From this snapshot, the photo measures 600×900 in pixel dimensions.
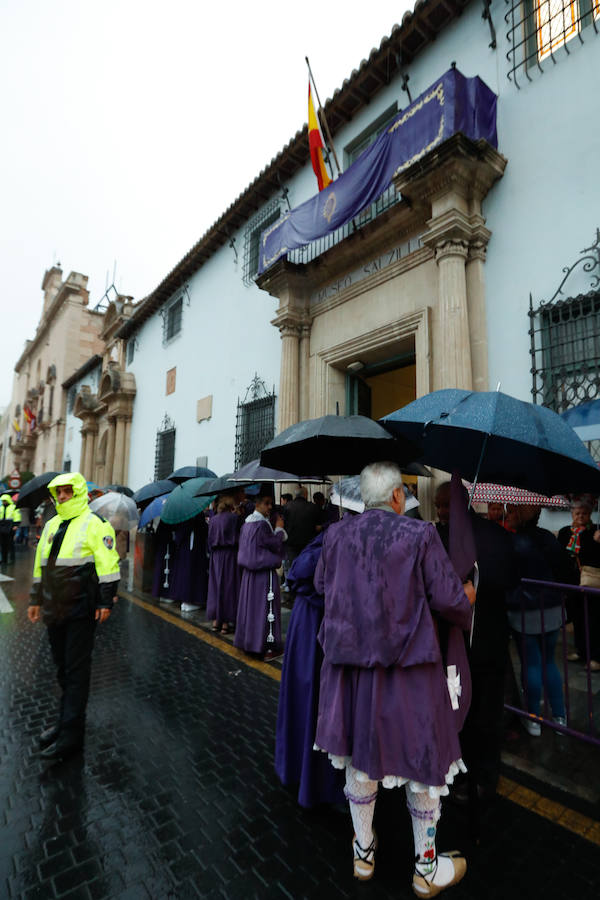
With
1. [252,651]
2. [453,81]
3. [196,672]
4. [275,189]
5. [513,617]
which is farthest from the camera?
[275,189]

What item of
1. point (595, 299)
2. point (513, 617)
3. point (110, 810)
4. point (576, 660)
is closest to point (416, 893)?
point (110, 810)

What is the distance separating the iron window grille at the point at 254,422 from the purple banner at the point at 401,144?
3.06m

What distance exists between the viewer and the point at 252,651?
5227mm

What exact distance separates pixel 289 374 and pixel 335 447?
635 centimetres

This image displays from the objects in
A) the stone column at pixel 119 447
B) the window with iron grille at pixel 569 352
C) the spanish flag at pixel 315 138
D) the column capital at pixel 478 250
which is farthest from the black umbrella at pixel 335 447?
the stone column at pixel 119 447

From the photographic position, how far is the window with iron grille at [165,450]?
48.0 ft

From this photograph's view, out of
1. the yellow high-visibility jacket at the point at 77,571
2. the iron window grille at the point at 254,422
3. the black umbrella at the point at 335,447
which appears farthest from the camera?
the iron window grille at the point at 254,422

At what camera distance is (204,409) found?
12.8m

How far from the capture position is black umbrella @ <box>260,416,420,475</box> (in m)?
2.84

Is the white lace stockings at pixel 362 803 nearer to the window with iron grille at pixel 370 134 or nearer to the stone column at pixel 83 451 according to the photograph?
the window with iron grille at pixel 370 134

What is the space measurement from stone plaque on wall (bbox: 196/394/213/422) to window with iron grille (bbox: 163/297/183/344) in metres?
3.44

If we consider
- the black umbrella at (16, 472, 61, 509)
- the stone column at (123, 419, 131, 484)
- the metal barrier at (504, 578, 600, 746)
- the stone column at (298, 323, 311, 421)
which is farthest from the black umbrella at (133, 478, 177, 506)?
the stone column at (123, 419, 131, 484)

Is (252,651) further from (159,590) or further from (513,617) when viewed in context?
(159,590)

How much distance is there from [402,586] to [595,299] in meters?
5.10
